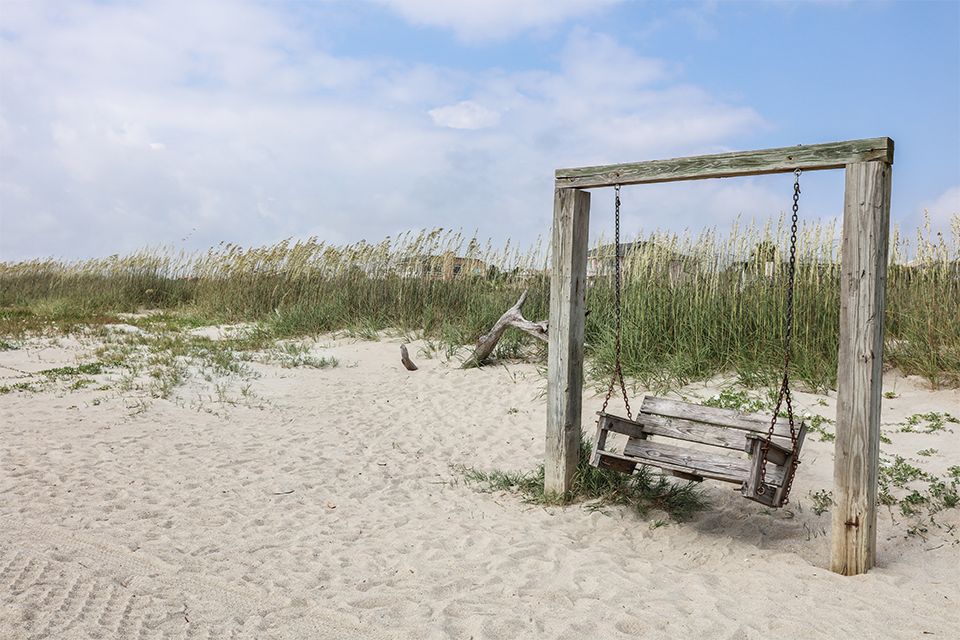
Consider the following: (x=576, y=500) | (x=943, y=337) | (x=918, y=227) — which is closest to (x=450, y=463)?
(x=576, y=500)

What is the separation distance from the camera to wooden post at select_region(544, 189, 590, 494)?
4.14m

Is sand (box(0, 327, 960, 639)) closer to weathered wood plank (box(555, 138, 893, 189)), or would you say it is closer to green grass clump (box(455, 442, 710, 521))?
green grass clump (box(455, 442, 710, 521))

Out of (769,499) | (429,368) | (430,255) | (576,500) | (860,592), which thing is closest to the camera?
(860,592)

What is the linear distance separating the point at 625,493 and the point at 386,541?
1.68 metres

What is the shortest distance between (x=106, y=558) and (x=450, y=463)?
105 inches

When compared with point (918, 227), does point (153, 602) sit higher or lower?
lower

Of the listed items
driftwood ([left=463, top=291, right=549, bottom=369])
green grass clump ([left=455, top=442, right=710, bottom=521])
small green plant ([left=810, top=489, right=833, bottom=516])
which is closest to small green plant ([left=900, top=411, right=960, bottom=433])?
small green plant ([left=810, top=489, right=833, bottom=516])

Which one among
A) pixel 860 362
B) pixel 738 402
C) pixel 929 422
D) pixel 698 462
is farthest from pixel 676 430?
pixel 929 422

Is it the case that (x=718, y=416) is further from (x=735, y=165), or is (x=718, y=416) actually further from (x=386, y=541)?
(x=386, y=541)

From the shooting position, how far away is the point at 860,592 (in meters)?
3.17

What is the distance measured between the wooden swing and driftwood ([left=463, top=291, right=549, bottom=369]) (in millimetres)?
3307

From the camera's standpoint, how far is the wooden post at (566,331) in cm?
414

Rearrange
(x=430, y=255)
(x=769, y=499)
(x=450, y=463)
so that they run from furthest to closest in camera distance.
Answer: (x=430, y=255) < (x=450, y=463) < (x=769, y=499)

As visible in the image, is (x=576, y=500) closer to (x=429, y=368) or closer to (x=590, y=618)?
(x=590, y=618)
